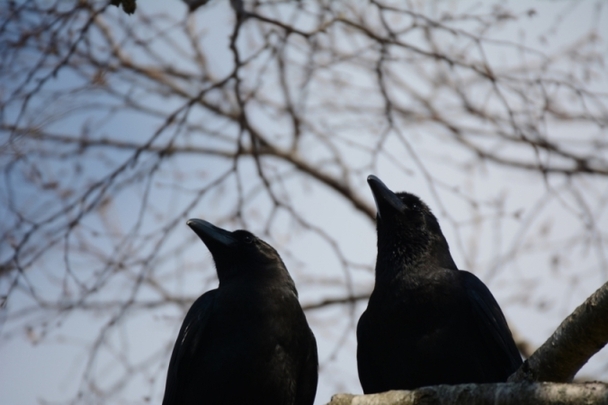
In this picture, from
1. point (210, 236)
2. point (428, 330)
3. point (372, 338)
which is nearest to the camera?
point (428, 330)

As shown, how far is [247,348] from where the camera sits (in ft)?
13.1

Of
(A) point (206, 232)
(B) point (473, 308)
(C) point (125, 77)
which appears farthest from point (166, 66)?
(B) point (473, 308)

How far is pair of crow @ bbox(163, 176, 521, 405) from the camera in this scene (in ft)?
12.9

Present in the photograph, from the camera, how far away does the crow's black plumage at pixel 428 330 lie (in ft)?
12.8

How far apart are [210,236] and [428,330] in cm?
165

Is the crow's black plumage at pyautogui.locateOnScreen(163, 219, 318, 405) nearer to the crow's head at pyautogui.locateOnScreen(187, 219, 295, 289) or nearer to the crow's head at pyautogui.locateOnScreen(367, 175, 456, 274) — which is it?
the crow's head at pyautogui.locateOnScreen(187, 219, 295, 289)

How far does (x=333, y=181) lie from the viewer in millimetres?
9383

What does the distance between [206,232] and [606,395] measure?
118 inches

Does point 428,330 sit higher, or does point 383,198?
point 383,198

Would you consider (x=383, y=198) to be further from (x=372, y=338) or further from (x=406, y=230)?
(x=372, y=338)

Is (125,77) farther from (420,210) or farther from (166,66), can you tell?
(420,210)

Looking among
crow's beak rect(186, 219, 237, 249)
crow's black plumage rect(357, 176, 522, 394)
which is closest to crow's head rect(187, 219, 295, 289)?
crow's beak rect(186, 219, 237, 249)

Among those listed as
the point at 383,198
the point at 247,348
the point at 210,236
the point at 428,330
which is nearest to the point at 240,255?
the point at 210,236

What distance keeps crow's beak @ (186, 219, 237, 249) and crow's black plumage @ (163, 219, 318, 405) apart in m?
0.25
